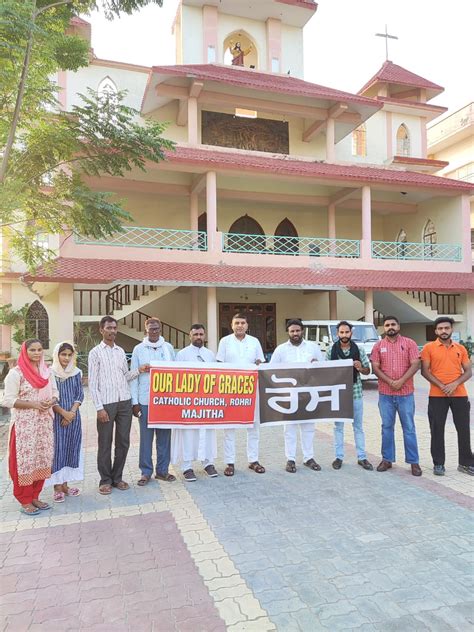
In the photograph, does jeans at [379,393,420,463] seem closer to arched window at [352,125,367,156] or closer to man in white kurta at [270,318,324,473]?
man in white kurta at [270,318,324,473]

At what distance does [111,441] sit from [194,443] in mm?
972

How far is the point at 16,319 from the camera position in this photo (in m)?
15.2

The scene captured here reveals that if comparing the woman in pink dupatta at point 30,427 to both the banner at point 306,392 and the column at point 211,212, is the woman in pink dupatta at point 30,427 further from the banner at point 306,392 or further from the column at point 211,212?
the column at point 211,212

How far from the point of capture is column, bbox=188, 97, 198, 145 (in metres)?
16.0

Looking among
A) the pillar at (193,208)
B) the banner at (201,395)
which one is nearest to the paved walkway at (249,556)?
the banner at (201,395)

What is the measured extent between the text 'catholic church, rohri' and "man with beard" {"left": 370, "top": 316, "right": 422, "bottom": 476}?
29.7ft

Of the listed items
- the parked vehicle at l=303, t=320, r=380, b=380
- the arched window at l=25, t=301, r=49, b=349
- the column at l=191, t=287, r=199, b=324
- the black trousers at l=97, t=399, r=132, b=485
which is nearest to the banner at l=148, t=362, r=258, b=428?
the black trousers at l=97, t=399, r=132, b=485

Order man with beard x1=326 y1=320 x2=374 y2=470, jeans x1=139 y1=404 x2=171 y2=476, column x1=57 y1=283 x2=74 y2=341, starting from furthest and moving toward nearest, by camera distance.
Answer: column x1=57 y1=283 x2=74 y2=341 < man with beard x1=326 y1=320 x2=374 y2=470 < jeans x1=139 y1=404 x2=171 y2=476

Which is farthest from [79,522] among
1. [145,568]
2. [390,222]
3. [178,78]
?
[390,222]

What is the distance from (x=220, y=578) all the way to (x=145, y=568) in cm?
56

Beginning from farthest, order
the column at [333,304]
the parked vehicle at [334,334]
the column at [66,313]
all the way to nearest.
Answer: the column at [333,304]
the column at [66,313]
the parked vehicle at [334,334]

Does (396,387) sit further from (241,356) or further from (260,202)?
(260,202)

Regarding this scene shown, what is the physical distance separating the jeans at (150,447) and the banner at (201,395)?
14 cm

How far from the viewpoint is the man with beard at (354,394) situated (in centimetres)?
532
